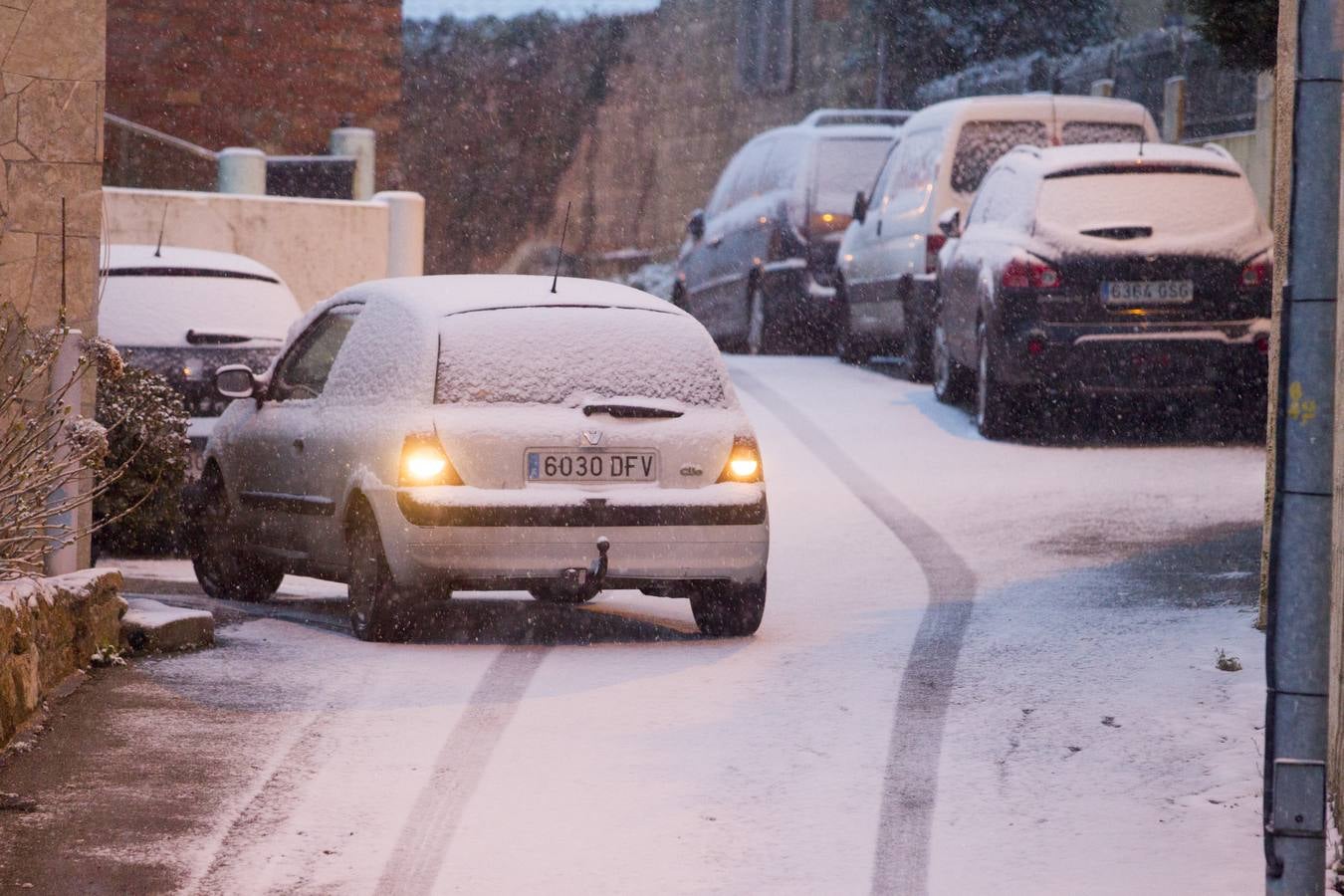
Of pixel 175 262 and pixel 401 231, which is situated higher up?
pixel 401 231

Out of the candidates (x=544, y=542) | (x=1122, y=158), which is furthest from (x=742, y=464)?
(x=1122, y=158)

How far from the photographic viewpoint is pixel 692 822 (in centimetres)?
697

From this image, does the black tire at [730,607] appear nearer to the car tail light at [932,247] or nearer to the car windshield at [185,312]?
the car windshield at [185,312]

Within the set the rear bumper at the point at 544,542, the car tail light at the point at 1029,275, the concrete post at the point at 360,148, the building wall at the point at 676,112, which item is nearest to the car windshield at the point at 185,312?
the rear bumper at the point at 544,542

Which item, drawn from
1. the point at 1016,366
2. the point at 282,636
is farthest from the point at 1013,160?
the point at 282,636

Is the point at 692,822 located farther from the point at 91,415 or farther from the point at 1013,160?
the point at 1013,160

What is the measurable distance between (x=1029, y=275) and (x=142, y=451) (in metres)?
5.98

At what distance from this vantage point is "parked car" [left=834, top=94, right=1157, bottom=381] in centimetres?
1898

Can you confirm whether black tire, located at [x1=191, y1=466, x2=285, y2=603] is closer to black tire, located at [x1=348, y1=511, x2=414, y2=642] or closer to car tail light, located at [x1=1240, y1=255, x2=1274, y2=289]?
black tire, located at [x1=348, y1=511, x2=414, y2=642]

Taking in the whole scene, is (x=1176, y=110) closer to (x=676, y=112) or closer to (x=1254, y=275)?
(x=1254, y=275)

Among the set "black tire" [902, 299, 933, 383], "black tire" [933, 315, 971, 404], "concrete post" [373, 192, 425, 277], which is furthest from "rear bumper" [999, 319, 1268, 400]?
"concrete post" [373, 192, 425, 277]

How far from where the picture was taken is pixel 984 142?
1933 cm

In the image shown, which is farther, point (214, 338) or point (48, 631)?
point (214, 338)

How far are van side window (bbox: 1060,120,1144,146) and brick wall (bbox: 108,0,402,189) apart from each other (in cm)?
1032
